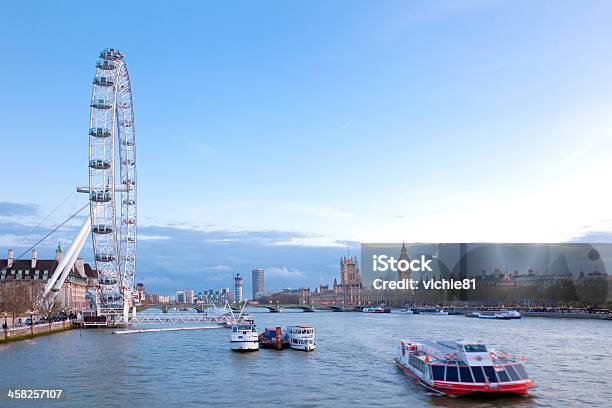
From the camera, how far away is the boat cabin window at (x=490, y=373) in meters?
33.7

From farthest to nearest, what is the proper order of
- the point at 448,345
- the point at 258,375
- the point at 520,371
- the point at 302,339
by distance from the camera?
the point at 302,339, the point at 258,375, the point at 448,345, the point at 520,371

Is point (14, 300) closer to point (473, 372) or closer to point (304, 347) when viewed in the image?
point (304, 347)

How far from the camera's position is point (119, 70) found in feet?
288

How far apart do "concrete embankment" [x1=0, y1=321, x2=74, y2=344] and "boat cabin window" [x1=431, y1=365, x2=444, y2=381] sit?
4371 centimetres

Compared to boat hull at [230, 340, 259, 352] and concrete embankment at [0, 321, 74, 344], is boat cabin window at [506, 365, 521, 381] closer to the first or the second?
boat hull at [230, 340, 259, 352]

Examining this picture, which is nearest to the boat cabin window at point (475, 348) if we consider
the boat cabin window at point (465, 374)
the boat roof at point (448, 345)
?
the boat roof at point (448, 345)

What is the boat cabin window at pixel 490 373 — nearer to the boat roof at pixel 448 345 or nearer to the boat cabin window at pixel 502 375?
the boat cabin window at pixel 502 375

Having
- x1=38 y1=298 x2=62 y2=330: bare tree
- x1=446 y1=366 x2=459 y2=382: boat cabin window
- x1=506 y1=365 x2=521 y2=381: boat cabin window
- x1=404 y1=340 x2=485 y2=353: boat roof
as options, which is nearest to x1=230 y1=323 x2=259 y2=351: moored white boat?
x1=404 y1=340 x2=485 y2=353: boat roof

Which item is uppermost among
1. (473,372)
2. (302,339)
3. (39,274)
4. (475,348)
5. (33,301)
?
(39,274)

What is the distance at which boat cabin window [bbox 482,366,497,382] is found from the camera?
3369cm

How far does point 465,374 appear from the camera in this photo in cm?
3422

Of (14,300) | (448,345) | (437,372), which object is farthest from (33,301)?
(437,372)

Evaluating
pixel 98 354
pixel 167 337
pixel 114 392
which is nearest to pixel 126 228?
pixel 167 337

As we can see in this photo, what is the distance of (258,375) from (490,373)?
16.1 metres
